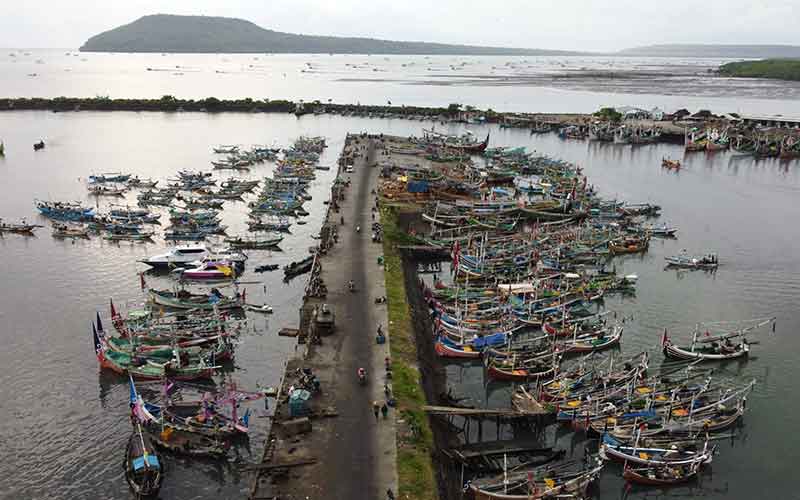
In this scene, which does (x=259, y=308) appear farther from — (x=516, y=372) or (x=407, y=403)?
(x=516, y=372)

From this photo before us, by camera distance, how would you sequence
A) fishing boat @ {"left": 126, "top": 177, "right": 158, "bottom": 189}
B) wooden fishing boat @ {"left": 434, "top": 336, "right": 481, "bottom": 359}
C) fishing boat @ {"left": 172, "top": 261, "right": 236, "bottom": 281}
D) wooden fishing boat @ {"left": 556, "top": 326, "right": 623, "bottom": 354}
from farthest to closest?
fishing boat @ {"left": 126, "top": 177, "right": 158, "bottom": 189}
fishing boat @ {"left": 172, "top": 261, "right": 236, "bottom": 281}
wooden fishing boat @ {"left": 556, "top": 326, "right": 623, "bottom": 354}
wooden fishing boat @ {"left": 434, "top": 336, "right": 481, "bottom": 359}

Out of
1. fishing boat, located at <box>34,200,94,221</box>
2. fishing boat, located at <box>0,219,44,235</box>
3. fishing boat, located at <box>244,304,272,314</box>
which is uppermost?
fishing boat, located at <box>34,200,94,221</box>

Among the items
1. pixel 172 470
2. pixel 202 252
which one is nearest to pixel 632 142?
pixel 202 252

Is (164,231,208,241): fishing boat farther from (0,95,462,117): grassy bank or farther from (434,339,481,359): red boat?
(0,95,462,117): grassy bank

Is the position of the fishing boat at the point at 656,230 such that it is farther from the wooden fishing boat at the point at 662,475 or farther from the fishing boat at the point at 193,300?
the fishing boat at the point at 193,300

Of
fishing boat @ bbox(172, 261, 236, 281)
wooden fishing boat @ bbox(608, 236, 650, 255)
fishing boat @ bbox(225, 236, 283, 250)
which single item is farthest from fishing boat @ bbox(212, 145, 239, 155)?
wooden fishing boat @ bbox(608, 236, 650, 255)

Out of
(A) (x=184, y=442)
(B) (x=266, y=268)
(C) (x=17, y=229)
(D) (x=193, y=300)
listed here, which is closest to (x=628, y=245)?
(B) (x=266, y=268)
